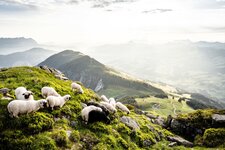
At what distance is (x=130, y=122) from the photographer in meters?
29.8

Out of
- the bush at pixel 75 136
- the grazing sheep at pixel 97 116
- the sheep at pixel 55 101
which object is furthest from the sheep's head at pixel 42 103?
the grazing sheep at pixel 97 116

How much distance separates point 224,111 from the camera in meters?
36.7

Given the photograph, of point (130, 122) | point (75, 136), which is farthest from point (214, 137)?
point (75, 136)

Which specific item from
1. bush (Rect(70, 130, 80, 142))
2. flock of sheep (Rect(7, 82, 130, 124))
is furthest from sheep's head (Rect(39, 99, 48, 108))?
bush (Rect(70, 130, 80, 142))

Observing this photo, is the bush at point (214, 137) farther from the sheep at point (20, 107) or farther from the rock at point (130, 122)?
the sheep at point (20, 107)

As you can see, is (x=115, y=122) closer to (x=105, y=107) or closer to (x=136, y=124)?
(x=105, y=107)

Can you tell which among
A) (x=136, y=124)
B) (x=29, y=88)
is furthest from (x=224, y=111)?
(x=29, y=88)

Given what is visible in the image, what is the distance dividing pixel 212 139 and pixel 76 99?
56.9 ft

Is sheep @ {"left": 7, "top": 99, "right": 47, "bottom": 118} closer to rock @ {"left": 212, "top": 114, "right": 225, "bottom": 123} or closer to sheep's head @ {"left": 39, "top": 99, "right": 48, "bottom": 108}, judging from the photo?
sheep's head @ {"left": 39, "top": 99, "right": 48, "bottom": 108}

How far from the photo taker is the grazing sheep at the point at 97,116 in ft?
81.9

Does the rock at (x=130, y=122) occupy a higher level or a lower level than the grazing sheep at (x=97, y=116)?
lower

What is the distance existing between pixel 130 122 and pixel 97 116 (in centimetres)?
581

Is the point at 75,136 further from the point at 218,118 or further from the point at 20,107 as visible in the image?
the point at 218,118

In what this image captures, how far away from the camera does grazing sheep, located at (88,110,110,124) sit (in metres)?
25.0
